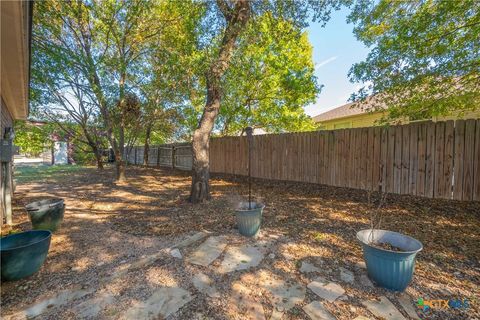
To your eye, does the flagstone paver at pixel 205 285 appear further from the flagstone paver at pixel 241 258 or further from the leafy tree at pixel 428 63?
the leafy tree at pixel 428 63

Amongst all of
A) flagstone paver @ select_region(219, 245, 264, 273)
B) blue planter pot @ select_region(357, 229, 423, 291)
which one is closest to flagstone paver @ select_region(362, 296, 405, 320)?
blue planter pot @ select_region(357, 229, 423, 291)

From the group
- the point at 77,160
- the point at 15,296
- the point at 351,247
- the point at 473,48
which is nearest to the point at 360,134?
the point at 473,48

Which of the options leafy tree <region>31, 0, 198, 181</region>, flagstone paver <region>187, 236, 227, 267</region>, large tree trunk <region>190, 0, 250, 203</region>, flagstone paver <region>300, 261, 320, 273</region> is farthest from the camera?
leafy tree <region>31, 0, 198, 181</region>

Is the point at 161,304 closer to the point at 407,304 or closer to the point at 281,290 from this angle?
the point at 281,290

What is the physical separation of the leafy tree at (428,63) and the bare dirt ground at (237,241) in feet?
7.04

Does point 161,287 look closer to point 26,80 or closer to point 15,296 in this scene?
point 15,296

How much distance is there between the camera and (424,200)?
4934mm

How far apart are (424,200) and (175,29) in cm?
873

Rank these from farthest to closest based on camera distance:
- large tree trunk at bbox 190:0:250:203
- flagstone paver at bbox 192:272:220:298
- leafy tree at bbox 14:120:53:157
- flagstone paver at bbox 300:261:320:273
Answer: leafy tree at bbox 14:120:53:157 < large tree trunk at bbox 190:0:250:203 < flagstone paver at bbox 300:261:320:273 < flagstone paver at bbox 192:272:220:298

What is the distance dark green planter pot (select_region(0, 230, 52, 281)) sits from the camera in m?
2.13

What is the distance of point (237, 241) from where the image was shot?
316 centimetres

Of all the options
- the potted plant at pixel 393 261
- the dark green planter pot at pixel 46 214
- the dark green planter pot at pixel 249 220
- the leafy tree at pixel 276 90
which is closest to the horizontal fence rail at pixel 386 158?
the leafy tree at pixel 276 90

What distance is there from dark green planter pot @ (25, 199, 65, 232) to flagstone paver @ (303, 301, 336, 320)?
369 cm

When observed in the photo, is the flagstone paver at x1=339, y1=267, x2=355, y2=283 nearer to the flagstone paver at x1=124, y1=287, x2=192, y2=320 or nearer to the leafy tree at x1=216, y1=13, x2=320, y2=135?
the flagstone paver at x1=124, y1=287, x2=192, y2=320
